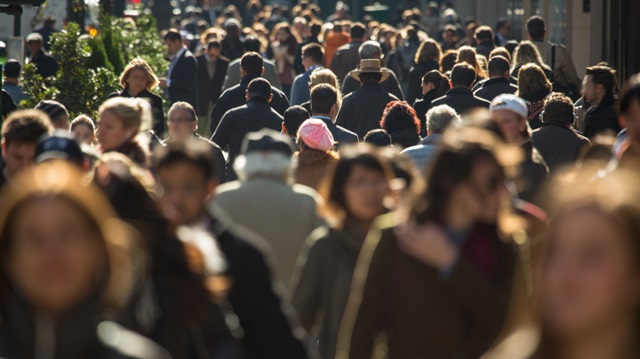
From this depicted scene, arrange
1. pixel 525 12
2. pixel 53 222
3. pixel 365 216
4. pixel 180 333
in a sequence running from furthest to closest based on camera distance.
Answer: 1. pixel 525 12
2. pixel 365 216
3. pixel 180 333
4. pixel 53 222

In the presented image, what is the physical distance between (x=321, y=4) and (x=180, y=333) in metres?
52.3

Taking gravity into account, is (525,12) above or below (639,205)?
below

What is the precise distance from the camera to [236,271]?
4664 millimetres

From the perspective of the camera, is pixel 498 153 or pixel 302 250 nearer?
pixel 498 153

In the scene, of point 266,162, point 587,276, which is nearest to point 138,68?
point 266,162

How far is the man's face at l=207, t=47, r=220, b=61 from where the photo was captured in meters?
20.8

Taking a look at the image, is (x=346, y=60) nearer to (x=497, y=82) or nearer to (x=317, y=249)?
(x=497, y=82)

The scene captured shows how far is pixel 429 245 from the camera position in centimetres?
476

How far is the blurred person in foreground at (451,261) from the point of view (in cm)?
476

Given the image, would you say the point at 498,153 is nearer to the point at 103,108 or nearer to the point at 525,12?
the point at 103,108

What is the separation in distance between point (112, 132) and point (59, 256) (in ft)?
15.8

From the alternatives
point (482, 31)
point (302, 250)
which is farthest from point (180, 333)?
point (482, 31)

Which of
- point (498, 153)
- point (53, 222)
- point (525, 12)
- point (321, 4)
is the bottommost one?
point (321, 4)

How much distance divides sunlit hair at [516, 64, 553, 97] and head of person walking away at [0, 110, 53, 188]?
6.61 metres
